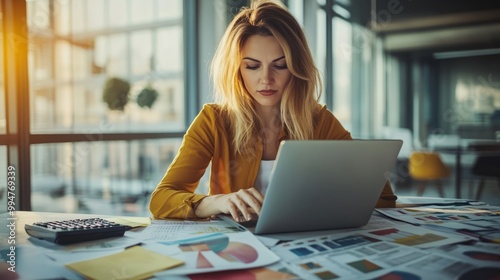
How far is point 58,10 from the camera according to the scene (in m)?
2.78

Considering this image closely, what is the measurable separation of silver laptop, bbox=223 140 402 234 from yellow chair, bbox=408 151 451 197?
3952 millimetres

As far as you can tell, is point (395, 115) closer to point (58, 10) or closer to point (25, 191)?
point (58, 10)

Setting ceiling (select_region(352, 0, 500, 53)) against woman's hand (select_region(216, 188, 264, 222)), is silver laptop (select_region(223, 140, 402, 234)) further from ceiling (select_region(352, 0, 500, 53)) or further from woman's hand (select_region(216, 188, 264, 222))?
ceiling (select_region(352, 0, 500, 53))

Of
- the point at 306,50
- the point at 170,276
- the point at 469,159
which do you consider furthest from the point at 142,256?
the point at 469,159

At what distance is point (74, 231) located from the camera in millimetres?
925

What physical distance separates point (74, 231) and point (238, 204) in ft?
1.26

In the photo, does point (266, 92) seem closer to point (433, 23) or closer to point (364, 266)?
point (364, 266)

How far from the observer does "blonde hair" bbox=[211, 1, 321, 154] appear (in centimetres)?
166

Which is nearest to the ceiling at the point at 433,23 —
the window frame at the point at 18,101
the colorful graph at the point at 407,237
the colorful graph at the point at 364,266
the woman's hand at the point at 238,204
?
the window frame at the point at 18,101

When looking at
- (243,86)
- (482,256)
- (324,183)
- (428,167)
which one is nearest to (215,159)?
(243,86)

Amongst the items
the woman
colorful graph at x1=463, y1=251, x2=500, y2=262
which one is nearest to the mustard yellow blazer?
the woman

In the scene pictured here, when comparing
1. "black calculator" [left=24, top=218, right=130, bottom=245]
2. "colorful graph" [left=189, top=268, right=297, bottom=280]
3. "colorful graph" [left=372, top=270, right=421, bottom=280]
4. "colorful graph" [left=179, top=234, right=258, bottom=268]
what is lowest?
"colorful graph" [left=372, top=270, right=421, bottom=280]

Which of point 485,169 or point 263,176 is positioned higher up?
point 263,176

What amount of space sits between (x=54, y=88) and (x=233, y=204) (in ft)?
7.13
